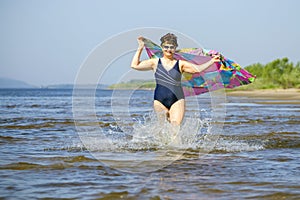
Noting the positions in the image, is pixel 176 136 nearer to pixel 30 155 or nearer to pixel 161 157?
pixel 161 157

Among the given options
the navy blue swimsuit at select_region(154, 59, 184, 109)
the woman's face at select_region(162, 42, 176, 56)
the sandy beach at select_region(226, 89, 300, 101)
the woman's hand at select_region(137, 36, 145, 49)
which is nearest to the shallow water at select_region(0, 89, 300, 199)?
the navy blue swimsuit at select_region(154, 59, 184, 109)

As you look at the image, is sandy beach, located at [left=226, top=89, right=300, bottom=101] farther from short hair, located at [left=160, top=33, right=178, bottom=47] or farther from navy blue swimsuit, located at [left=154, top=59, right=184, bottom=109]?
short hair, located at [left=160, top=33, right=178, bottom=47]

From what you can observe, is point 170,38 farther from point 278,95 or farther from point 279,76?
point 279,76

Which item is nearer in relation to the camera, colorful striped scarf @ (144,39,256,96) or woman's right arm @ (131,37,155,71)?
woman's right arm @ (131,37,155,71)

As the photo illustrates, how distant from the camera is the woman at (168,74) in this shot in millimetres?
8797

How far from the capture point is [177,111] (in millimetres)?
9094

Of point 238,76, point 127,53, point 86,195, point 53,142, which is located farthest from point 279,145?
point 86,195

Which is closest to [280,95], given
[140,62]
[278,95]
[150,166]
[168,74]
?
[278,95]

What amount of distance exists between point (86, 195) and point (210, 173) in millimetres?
2295

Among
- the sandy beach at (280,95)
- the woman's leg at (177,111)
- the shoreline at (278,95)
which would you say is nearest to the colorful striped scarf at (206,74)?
the woman's leg at (177,111)

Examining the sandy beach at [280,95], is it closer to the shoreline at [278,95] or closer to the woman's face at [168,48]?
the shoreline at [278,95]

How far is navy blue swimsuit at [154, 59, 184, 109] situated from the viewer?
8.83 m

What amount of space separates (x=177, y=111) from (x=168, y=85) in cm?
56

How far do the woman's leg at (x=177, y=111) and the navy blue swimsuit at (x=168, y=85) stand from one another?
0.07 metres
